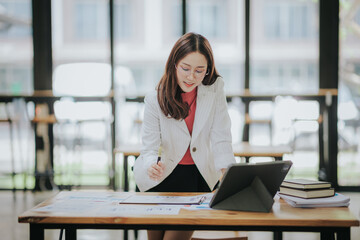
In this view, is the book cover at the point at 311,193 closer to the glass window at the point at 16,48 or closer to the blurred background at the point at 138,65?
the blurred background at the point at 138,65

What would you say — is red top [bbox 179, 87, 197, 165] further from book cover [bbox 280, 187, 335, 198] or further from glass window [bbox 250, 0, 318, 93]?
glass window [bbox 250, 0, 318, 93]

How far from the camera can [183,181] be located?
1959 millimetres

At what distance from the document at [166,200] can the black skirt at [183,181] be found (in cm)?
36

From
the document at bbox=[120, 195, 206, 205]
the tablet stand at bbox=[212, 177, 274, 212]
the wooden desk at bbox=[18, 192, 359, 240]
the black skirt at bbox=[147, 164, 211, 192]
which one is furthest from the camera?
the black skirt at bbox=[147, 164, 211, 192]

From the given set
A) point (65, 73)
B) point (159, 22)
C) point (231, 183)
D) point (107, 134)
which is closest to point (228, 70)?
point (159, 22)

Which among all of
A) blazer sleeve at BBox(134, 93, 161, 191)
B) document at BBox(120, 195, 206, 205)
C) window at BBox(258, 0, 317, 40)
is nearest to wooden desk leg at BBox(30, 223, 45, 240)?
document at BBox(120, 195, 206, 205)

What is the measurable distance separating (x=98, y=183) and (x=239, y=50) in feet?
8.09

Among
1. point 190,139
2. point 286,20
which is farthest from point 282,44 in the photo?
point 190,139

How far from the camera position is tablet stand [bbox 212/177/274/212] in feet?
4.44

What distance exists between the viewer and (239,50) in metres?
5.28

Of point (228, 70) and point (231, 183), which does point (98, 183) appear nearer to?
point (228, 70)

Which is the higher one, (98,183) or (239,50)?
(239,50)

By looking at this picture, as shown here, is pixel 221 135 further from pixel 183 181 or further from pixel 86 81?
pixel 86 81

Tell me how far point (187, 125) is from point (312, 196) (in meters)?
0.73
